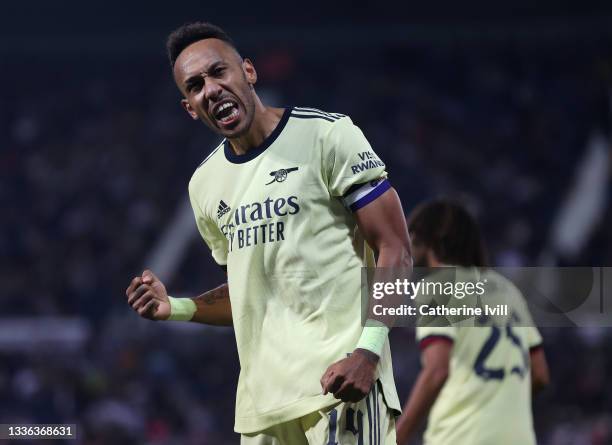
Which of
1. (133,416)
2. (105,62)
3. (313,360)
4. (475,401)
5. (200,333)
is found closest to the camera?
(313,360)

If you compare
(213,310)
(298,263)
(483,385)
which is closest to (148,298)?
(213,310)

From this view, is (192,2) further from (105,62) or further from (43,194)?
(43,194)

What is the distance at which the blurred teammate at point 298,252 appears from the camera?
304cm

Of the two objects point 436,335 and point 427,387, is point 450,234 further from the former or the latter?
point 427,387

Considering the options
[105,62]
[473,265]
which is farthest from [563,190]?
[473,265]

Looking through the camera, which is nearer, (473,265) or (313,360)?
(313,360)

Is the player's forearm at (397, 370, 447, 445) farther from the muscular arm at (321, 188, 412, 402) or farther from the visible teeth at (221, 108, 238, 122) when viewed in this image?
the visible teeth at (221, 108, 238, 122)

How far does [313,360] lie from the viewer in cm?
305

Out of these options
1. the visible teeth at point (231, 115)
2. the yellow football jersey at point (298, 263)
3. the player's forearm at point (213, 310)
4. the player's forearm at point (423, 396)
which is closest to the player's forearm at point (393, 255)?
the yellow football jersey at point (298, 263)

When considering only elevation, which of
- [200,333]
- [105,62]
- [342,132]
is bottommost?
[342,132]

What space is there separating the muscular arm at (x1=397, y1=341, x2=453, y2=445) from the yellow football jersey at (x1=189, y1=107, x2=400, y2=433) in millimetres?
1036

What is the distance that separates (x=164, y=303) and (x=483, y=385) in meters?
1.56

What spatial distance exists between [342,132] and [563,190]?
38.6 ft

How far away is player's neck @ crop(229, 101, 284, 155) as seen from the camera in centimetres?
332
